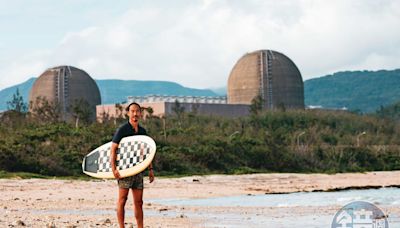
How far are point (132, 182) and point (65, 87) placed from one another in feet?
232

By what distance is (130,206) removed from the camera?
59.1 ft

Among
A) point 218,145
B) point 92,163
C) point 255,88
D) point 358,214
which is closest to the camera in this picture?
point 358,214

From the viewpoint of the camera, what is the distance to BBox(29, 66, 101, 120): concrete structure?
261 ft

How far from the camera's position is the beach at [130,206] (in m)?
13.8

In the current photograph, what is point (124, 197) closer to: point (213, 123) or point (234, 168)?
point (234, 168)

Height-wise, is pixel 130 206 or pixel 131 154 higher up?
pixel 131 154

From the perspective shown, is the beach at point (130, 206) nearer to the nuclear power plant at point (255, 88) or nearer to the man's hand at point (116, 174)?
the man's hand at point (116, 174)

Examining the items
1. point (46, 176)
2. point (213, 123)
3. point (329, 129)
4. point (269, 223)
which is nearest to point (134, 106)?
point (269, 223)

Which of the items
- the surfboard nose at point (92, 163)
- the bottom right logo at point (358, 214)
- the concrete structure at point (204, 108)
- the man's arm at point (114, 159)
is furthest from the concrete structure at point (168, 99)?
the bottom right logo at point (358, 214)

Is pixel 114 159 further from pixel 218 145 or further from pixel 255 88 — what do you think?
pixel 255 88

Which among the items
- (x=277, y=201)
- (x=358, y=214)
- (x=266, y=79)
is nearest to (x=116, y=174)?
(x=358, y=214)

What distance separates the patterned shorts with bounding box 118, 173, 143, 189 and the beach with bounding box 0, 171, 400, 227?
1815 mm

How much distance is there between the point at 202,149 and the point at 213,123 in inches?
759

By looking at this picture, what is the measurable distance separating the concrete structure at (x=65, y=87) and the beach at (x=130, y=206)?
4804cm
